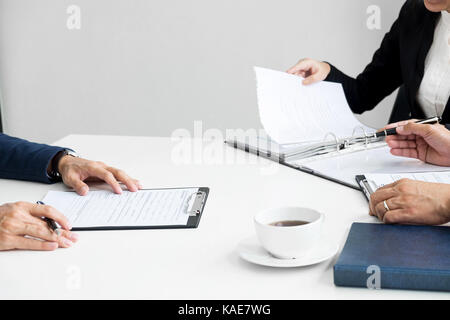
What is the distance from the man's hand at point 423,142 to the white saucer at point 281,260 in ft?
1.87

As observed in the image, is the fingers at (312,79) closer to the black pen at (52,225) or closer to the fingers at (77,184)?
the fingers at (77,184)

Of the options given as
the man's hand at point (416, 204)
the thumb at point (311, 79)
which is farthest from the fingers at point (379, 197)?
the thumb at point (311, 79)

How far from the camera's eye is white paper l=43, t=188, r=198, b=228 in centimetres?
105

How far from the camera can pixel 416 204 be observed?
3.21ft

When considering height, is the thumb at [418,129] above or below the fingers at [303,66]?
below

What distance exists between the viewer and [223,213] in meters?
1.10

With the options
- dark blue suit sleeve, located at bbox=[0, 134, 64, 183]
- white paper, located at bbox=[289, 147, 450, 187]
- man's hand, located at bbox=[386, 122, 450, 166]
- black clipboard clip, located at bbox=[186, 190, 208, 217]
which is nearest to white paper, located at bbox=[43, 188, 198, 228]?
black clipboard clip, located at bbox=[186, 190, 208, 217]

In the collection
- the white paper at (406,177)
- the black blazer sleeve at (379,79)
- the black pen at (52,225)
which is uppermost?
the black blazer sleeve at (379,79)

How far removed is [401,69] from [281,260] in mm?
1413

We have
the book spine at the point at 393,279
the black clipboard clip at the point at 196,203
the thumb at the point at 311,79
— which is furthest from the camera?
the thumb at the point at 311,79

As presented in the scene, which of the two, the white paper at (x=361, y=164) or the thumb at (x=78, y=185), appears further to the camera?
the white paper at (x=361, y=164)

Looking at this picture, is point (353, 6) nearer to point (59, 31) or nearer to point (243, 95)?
point (243, 95)

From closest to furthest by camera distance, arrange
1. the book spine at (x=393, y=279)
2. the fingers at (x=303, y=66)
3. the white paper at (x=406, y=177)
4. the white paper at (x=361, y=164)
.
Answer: the book spine at (x=393, y=279), the white paper at (x=406, y=177), the white paper at (x=361, y=164), the fingers at (x=303, y=66)

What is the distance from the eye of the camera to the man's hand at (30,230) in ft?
3.08
